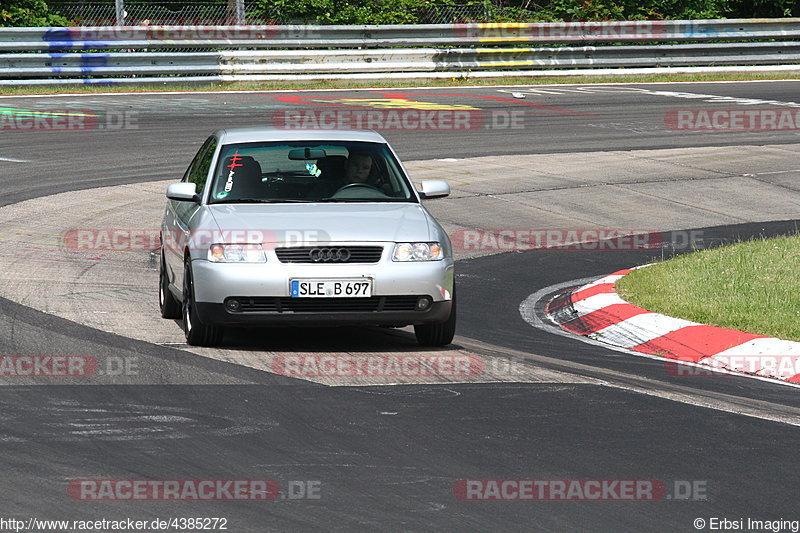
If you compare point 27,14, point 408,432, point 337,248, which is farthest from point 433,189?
point 27,14

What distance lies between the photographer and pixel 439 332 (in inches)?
355

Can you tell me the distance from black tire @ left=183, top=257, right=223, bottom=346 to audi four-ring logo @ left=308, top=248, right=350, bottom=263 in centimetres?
81

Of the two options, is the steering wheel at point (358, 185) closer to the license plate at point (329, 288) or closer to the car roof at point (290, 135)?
the car roof at point (290, 135)

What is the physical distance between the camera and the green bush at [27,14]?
3086cm

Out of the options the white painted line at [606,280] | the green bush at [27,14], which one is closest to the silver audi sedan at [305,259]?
the white painted line at [606,280]

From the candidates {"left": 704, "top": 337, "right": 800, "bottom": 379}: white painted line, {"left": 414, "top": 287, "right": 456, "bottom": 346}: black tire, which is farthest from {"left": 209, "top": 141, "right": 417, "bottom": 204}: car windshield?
{"left": 704, "top": 337, "right": 800, "bottom": 379}: white painted line

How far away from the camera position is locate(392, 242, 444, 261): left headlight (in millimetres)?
8711

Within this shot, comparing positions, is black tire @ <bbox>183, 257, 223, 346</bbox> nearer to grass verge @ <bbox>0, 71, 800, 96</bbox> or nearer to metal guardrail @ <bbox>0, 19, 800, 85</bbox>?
grass verge @ <bbox>0, 71, 800, 96</bbox>

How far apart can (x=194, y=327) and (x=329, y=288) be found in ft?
3.15

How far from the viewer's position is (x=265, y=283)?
848 centimetres

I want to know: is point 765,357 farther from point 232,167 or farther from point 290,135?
point 232,167

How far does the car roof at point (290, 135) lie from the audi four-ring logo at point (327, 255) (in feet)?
5.18

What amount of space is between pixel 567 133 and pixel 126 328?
13.9 meters

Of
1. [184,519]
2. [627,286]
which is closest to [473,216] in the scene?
[627,286]
